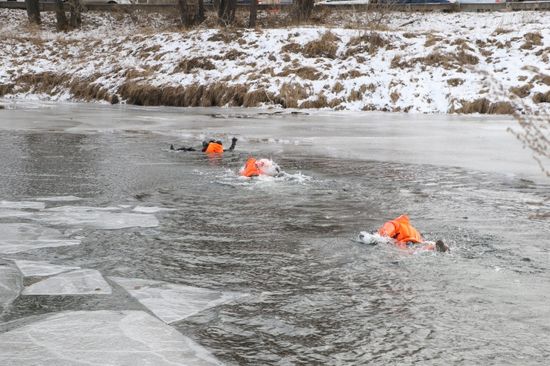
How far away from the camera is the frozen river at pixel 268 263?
3.07 metres

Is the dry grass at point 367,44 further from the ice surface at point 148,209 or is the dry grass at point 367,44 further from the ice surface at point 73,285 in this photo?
the ice surface at point 73,285

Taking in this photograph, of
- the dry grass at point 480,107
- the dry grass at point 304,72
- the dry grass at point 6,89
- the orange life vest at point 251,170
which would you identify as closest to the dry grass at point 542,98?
the dry grass at point 480,107

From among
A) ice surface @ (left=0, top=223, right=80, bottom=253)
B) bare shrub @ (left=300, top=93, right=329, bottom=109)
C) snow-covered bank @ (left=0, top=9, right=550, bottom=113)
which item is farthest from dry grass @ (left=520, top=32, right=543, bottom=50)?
ice surface @ (left=0, top=223, right=80, bottom=253)

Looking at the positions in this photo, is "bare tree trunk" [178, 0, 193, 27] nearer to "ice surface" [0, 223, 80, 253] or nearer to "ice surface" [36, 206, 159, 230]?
"ice surface" [36, 206, 159, 230]

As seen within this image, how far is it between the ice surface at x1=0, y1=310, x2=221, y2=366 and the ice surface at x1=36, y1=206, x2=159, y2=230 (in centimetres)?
203

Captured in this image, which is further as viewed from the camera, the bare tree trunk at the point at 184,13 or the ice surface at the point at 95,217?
the bare tree trunk at the point at 184,13

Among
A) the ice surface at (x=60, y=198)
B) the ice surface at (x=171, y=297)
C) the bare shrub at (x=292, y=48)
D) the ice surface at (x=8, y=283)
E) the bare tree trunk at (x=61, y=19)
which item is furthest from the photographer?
the bare tree trunk at (x=61, y=19)

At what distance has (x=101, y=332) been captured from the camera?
10.3ft

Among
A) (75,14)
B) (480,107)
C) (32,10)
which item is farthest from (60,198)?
(32,10)

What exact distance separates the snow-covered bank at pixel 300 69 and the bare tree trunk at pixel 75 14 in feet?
26.7

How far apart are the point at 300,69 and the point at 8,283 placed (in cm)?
1790

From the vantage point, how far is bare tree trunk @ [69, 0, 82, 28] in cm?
3566

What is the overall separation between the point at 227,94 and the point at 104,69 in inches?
232

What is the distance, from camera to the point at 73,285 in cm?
386
